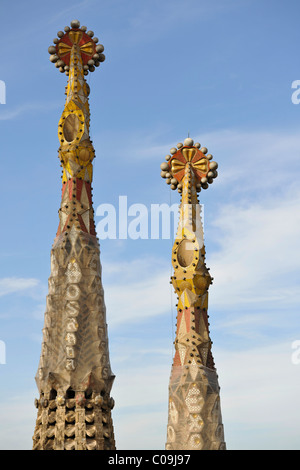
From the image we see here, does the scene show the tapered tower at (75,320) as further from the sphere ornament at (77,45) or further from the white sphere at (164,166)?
the white sphere at (164,166)

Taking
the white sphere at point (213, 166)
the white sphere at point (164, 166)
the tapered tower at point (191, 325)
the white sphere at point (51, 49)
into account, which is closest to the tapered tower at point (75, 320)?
the white sphere at point (51, 49)

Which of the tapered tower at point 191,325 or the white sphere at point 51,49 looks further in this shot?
the white sphere at point 51,49

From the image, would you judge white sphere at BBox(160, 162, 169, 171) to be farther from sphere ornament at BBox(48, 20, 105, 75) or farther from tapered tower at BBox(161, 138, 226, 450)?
sphere ornament at BBox(48, 20, 105, 75)

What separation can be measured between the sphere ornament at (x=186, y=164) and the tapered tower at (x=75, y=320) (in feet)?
7.71

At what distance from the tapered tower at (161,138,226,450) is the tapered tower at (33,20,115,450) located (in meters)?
2.03

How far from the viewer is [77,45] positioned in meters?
24.2

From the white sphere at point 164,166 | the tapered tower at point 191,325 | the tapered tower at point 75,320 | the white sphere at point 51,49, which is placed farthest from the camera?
the white sphere at point 51,49

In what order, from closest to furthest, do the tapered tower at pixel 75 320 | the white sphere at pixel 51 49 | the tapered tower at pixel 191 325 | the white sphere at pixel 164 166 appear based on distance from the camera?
the tapered tower at pixel 191 325, the tapered tower at pixel 75 320, the white sphere at pixel 164 166, the white sphere at pixel 51 49

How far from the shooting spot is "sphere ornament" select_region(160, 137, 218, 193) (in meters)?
21.7

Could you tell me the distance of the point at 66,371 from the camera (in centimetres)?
2092

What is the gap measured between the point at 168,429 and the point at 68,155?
769cm

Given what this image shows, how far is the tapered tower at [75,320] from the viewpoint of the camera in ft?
68.0

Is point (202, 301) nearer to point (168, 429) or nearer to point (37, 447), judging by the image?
point (168, 429)

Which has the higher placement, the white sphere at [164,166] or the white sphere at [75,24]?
the white sphere at [75,24]
